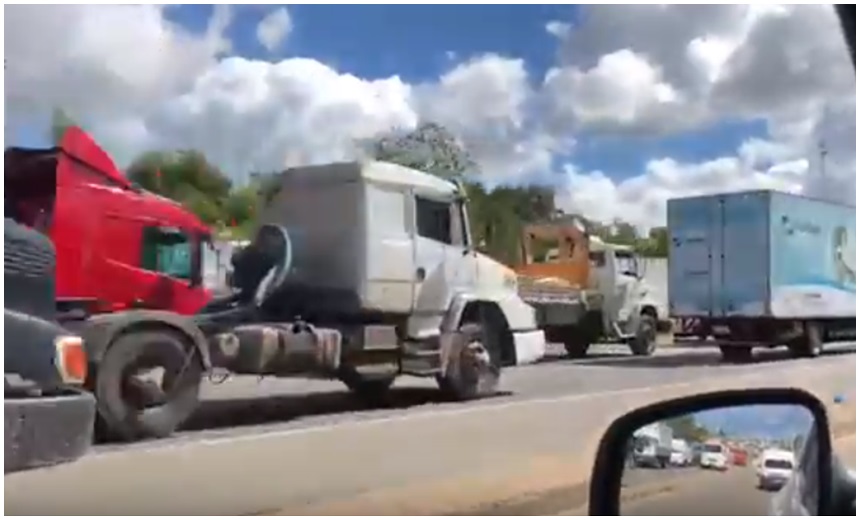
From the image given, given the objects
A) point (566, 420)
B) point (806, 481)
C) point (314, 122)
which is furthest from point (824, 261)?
point (806, 481)

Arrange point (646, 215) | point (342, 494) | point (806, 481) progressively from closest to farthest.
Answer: point (806, 481) → point (342, 494) → point (646, 215)

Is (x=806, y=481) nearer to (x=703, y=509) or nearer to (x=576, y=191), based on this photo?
(x=703, y=509)

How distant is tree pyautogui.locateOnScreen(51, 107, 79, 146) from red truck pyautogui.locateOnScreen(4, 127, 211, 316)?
22 millimetres

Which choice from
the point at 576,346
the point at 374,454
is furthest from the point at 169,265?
the point at 576,346

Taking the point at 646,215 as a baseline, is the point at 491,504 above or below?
below

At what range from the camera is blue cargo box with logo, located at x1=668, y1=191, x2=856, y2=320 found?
3969mm

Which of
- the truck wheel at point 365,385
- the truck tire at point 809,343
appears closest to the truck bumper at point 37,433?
the truck wheel at point 365,385

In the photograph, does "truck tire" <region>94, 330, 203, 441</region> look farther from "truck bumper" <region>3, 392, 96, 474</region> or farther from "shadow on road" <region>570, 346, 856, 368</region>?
"shadow on road" <region>570, 346, 856, 368</region>

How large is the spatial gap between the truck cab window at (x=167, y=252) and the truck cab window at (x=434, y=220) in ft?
2.63

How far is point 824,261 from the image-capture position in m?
4.22

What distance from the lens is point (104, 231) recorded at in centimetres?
379

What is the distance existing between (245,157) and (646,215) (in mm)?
1266

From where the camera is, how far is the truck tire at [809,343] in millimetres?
3994

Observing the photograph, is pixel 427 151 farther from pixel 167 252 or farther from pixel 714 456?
pixel 714 456
